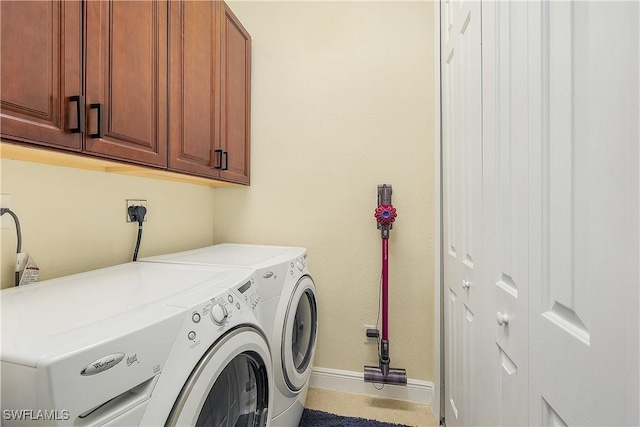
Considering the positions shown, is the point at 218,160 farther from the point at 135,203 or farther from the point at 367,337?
the point at 367,337

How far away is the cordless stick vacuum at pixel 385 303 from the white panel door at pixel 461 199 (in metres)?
0.29

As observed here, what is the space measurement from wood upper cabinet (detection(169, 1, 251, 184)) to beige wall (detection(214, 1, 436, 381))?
0.16 meters

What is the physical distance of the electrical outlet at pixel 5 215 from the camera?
35.0 inches

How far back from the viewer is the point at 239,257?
138 cm

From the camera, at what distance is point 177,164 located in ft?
4.00

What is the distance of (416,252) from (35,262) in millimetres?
1733

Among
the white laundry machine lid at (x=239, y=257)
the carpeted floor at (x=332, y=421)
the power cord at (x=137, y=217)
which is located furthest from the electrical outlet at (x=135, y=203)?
the carpeted floor at (x=332, y=421)

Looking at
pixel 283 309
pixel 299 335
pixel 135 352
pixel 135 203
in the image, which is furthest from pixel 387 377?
pixel 135 203

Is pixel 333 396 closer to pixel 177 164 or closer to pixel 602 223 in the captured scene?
pixel 177 164

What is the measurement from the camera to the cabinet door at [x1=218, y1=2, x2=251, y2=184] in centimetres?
158

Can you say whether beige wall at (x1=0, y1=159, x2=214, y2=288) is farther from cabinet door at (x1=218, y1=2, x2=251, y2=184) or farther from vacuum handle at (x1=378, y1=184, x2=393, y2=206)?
vacuum handle at (x1=378, y1=184, x2=393, y2=206)

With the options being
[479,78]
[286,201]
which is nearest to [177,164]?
[286,201]

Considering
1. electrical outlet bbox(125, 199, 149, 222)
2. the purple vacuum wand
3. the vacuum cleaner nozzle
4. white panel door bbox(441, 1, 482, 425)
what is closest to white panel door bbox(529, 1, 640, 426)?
white panel door bbox(441, 1, 482, 425)

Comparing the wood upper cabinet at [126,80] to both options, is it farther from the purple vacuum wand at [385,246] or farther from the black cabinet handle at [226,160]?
the purple vacuum wand at [385,246]
